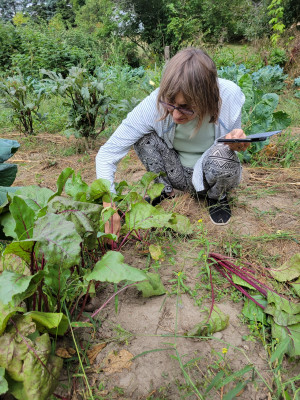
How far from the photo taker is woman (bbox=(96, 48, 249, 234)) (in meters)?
1.56

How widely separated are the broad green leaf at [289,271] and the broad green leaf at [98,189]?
93 cm

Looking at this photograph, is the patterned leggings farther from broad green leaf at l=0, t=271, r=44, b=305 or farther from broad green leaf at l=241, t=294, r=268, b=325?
broad green leaf at l=0, t=271, r=44, b=305

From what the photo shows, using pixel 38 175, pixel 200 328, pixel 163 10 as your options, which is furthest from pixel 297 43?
pixel 163 10

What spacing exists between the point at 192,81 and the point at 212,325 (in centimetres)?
117

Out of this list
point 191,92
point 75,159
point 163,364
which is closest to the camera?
point 163,364

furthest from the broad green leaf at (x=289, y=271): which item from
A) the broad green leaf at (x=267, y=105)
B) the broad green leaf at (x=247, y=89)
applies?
the broad green leaf at (x=247, y=89)

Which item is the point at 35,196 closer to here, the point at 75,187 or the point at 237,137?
the point at 75,187

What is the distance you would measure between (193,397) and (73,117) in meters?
2.62

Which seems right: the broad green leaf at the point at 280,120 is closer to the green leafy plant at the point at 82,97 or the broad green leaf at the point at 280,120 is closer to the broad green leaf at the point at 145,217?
the green leafy plant at the point at 82,97

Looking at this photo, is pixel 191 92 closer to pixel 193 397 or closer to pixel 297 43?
pixel 193 397

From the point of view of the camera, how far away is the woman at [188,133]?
1.56m

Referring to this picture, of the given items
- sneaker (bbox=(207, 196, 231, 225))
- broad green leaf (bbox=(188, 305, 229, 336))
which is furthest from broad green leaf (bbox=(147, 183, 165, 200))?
broad green leaf (bbox=(188, 305, 229, 336))

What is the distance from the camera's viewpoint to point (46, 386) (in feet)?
2.79

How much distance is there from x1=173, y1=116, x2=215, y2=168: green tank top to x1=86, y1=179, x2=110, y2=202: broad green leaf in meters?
0.75
